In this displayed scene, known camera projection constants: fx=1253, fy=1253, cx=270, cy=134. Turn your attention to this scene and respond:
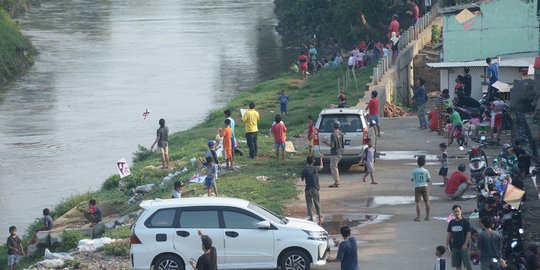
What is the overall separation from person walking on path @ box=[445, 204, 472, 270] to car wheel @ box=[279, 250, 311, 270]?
2186 mm

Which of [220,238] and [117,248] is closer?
[220,238]

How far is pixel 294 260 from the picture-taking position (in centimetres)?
1839

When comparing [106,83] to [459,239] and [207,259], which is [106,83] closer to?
[459,239]

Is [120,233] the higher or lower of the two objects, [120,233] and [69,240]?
the higher

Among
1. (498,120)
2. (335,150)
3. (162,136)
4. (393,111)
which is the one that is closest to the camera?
(335,150)

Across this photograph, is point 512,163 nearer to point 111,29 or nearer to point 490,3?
point 490,3

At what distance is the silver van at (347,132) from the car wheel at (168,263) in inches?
340

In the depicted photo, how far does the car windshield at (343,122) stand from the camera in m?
26.8

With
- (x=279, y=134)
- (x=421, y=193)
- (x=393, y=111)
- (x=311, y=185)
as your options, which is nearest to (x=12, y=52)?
(x=393, y=111)

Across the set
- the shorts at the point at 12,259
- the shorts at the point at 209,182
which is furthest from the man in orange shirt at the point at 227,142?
the shorts at the point at 12,259

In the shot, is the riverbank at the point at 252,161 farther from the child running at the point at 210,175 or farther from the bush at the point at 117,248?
the bush at the point at 117,248

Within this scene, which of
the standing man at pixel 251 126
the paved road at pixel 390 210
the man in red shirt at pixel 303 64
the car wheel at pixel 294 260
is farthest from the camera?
the man in red shirt at pixel 303 64

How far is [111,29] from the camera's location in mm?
93312

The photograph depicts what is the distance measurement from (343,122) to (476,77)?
1151 cm
